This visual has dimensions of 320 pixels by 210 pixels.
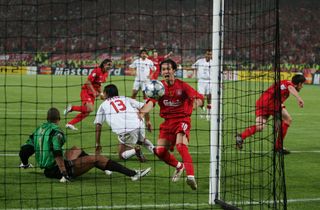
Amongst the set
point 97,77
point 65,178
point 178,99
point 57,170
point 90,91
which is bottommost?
point 65,178

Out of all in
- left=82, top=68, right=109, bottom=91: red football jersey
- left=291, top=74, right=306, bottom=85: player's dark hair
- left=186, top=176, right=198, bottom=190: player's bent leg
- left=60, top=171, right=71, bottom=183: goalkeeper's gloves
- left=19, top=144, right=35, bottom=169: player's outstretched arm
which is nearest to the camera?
left=186, top=176, right=198, bottom=190: player's bent leg

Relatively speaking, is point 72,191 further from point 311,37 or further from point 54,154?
point 311,37

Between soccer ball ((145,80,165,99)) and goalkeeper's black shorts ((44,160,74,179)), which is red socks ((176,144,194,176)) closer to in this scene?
soccer ball ((145,80,165,99))

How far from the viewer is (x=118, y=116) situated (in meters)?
11.2

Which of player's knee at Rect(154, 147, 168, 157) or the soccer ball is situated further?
player's knee at Rect(154, 147, 168, 157)

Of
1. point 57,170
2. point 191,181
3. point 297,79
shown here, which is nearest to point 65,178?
point 57,170

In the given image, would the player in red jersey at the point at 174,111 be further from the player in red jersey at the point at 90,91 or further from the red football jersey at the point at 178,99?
the player in red jersey at the point at 90,91

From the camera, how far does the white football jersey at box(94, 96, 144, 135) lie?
1114cm

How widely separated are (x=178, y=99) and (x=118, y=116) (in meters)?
1.81

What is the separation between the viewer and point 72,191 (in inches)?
349

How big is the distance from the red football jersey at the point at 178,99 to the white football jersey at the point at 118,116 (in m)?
1.43

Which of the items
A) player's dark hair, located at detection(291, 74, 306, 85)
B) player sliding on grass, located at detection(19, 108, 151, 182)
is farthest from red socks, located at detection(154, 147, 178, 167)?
player's dark hair, located at detection(291, 74, 306, 85)

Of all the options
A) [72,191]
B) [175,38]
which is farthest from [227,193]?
[175,38]

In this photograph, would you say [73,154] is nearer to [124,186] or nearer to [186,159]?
[124,186]
